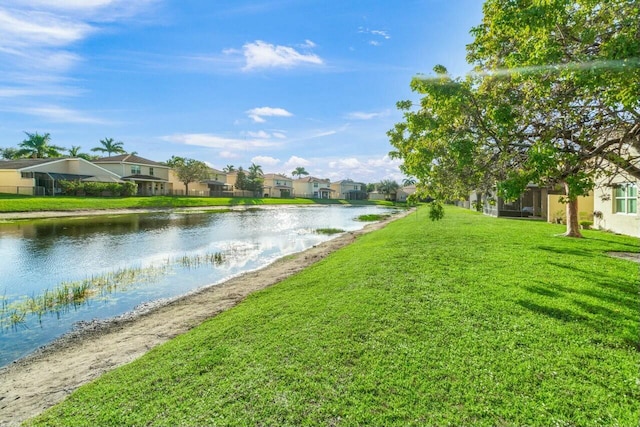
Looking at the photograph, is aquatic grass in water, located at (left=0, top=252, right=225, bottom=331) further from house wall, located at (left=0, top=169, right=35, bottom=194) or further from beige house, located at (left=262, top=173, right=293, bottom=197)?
beige house, located at (left=262, top=173, right=293, bottom=197)

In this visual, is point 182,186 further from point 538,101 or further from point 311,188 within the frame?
point 538,101

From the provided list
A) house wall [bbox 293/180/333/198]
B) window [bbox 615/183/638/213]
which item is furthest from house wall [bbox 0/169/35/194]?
house wall [bbox 293/180/333/198]

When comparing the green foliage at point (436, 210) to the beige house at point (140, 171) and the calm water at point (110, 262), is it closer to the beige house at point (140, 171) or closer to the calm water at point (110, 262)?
the calm water at point (110, 262)

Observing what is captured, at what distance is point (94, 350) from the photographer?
22.7ft

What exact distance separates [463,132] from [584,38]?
9.61 feet

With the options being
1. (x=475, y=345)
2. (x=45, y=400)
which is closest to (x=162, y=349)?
(x=45, y=400)

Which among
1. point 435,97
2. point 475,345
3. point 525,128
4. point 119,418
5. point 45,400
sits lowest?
point 45,400

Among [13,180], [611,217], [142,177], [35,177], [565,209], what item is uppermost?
[142,177]

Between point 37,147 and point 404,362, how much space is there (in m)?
79.0

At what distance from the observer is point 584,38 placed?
5.43 meters

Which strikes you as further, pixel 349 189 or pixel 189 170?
pixel 349 189

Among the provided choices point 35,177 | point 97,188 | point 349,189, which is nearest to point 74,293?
point 97,188

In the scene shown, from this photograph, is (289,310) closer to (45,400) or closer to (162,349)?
(162,349)

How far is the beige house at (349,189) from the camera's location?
342 ft
